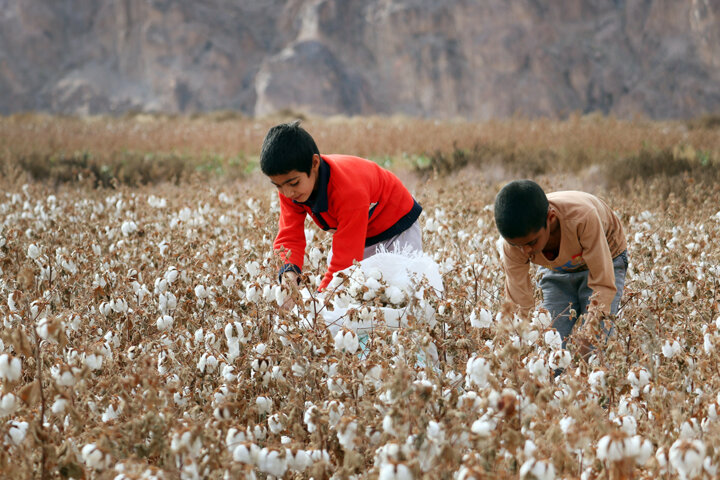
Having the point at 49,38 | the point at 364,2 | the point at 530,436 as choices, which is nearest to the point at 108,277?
the point at 530,436

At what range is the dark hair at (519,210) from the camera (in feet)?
9.08

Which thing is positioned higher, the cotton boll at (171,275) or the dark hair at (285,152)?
the dark hair at (285,152)

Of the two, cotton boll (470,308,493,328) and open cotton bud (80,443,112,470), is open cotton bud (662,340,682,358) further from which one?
open cotton bud (80,443,112,470)

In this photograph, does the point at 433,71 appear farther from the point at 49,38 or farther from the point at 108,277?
the point at 108,277

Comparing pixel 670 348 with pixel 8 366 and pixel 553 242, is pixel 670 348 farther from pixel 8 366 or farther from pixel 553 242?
pixel 8 366

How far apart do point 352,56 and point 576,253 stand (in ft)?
142

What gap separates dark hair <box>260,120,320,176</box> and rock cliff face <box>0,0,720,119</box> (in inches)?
1440

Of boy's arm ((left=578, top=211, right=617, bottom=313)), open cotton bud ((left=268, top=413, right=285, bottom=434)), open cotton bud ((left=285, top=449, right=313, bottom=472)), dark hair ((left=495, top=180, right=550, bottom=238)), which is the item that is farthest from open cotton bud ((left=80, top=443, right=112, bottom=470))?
boy's arm ((left=578, top=211, right=617, bottom=313))

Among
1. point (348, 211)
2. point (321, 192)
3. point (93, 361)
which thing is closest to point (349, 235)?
point (348, 211)

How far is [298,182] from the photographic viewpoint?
10.9 feet

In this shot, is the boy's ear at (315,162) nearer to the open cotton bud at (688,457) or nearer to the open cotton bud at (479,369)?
the open cotton bud at (479,369)

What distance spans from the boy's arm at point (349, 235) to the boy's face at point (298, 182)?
20cm

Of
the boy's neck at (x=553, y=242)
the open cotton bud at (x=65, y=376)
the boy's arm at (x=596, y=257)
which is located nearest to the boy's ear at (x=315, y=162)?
the boy's neck at (x=553, y=242)

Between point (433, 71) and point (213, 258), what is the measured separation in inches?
1600
